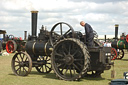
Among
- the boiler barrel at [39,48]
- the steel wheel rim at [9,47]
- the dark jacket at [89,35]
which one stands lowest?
the steel wheel rim at [9,47]

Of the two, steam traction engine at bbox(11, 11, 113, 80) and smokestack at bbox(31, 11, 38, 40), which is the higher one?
smokestack at bbox(31, 11, 38, 40)

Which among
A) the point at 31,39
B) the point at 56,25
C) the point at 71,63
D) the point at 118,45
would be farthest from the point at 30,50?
the point at 118,45

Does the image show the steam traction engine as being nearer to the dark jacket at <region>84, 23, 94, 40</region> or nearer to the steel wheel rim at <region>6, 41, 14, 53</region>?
the dark jacket at <region>84, 23, 94, 40</region>

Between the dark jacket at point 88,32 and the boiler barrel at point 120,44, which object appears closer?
the dark jacket at point 88,32

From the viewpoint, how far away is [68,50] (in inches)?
332

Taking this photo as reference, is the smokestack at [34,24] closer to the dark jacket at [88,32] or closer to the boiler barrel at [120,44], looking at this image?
the dark jacket at [88,32]

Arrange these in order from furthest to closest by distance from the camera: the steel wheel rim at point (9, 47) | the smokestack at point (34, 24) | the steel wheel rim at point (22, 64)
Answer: the steel wheel rim at point (9, 47)
the smokestack at point (34, 24)
the steel wheel rim at point (22, 64)

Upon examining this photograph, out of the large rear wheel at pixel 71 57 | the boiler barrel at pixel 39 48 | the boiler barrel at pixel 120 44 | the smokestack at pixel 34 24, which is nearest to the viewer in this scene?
the large rear wheel at pixel 71 57

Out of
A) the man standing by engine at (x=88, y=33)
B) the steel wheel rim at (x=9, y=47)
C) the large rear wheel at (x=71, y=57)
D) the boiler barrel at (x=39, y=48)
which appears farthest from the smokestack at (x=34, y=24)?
the steel wheel rim at (x=9, y=47)

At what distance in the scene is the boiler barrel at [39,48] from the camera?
9.36 metres

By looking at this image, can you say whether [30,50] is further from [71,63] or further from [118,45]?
[118,45]

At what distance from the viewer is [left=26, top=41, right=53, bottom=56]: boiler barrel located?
9.36 meters

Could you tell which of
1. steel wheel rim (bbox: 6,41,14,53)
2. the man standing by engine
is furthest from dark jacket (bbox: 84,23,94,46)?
steel wheel rim (bbox: 6,41,14,53)

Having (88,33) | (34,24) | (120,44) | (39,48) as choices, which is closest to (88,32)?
(88,33)
